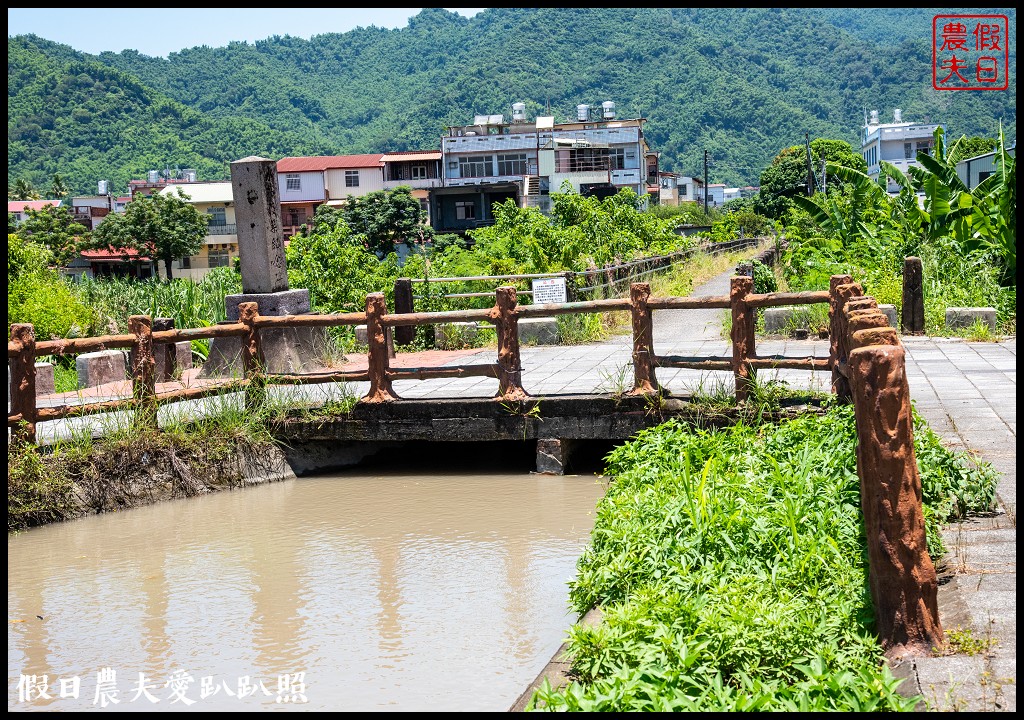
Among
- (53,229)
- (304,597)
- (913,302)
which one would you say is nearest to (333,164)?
(53,229)

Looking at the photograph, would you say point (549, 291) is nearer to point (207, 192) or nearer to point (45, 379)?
point (45, 379)

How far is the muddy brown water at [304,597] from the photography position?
572 cm

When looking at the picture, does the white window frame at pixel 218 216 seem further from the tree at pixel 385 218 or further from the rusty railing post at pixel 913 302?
the rusty railing post at pixel 913 302

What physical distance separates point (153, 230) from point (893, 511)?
6288 centimetres

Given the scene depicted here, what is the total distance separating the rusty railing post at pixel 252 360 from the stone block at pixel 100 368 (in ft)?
8.38

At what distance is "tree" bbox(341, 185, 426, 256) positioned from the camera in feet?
202

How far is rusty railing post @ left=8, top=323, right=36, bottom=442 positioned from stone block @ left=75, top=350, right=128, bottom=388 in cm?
321

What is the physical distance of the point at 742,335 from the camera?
958 centimetres

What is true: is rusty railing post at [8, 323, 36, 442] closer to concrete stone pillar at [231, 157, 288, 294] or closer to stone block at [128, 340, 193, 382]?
stone block at [128, 340, 193, 382]

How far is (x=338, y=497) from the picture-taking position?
9.97 meters

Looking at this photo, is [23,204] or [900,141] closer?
[23,204]

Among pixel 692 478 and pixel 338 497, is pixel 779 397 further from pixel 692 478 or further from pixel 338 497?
pixel 338 497

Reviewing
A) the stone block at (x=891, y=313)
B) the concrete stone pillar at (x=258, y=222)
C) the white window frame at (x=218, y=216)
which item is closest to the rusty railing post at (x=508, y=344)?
the concrete stone pillar at (x=258, y=222)

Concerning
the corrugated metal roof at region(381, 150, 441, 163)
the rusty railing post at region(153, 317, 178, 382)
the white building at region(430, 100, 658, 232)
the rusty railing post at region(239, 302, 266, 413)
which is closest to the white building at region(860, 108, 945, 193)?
the white building at region(430, 100, 658, 232)
